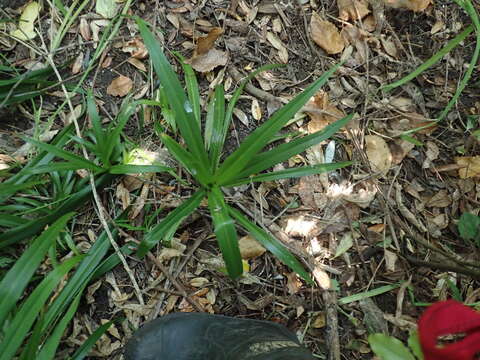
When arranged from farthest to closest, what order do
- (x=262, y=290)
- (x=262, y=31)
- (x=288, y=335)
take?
(x=262, y=31), (x=262, y=290), (x=288, y=335)

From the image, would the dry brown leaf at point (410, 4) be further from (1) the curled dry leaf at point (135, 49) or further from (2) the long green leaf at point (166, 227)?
(2) the long green leaf at point (166, 227)

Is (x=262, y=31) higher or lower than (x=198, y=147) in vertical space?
higher

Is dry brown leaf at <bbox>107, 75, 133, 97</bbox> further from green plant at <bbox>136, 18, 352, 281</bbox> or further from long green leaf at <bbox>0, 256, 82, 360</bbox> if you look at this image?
long green leaf at <bbox>0, 256, 82, 360</bbox>

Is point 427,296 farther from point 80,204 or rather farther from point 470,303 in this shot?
point 80,204

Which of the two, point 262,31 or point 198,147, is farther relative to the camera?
point 262,31

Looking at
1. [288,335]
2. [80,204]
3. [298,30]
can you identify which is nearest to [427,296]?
[288,335]

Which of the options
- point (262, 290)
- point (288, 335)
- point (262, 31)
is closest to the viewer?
point (288, 335)

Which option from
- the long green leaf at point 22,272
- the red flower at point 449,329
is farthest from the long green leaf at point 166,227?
the red flower at point 449,329
